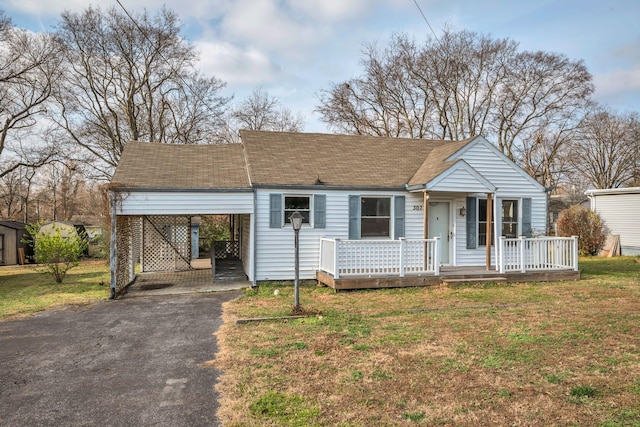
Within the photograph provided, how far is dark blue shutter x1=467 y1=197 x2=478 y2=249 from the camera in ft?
38.8

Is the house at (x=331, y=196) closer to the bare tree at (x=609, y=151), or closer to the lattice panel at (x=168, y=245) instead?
the lattice panel at (x=168, y=245)

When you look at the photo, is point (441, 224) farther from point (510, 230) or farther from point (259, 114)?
point (259, 114)

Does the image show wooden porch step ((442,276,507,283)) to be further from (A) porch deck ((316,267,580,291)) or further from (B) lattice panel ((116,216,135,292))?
(B) lattice panel ((116,216,135,292))

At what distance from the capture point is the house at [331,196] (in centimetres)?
1038

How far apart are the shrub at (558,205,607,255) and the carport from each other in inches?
616

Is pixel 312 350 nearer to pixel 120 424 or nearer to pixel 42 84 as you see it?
pixel 120 424

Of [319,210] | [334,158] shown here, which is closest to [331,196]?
[319,210]

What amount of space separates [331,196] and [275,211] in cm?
162

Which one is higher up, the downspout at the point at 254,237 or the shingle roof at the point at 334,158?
the shingle roof at the point at 334,158

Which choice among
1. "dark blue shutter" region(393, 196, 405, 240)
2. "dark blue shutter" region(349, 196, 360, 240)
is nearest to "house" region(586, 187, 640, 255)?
"dark blue shutter" region(393, 196, 405, 240)

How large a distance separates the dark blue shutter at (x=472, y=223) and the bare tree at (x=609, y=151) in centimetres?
2958

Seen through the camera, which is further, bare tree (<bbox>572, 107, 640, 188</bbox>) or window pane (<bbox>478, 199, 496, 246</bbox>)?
bare tree (<bbox>572, 107, 640, 188</bbox>)

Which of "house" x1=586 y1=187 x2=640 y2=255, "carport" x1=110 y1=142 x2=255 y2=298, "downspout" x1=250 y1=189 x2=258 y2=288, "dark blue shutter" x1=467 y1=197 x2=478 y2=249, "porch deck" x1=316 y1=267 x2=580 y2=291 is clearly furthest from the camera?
"house" x1=586 y1=187 x2=640 y2=255


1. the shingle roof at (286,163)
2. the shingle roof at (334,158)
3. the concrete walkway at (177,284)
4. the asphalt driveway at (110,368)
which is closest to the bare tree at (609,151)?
the shingle roof at (334,158)
